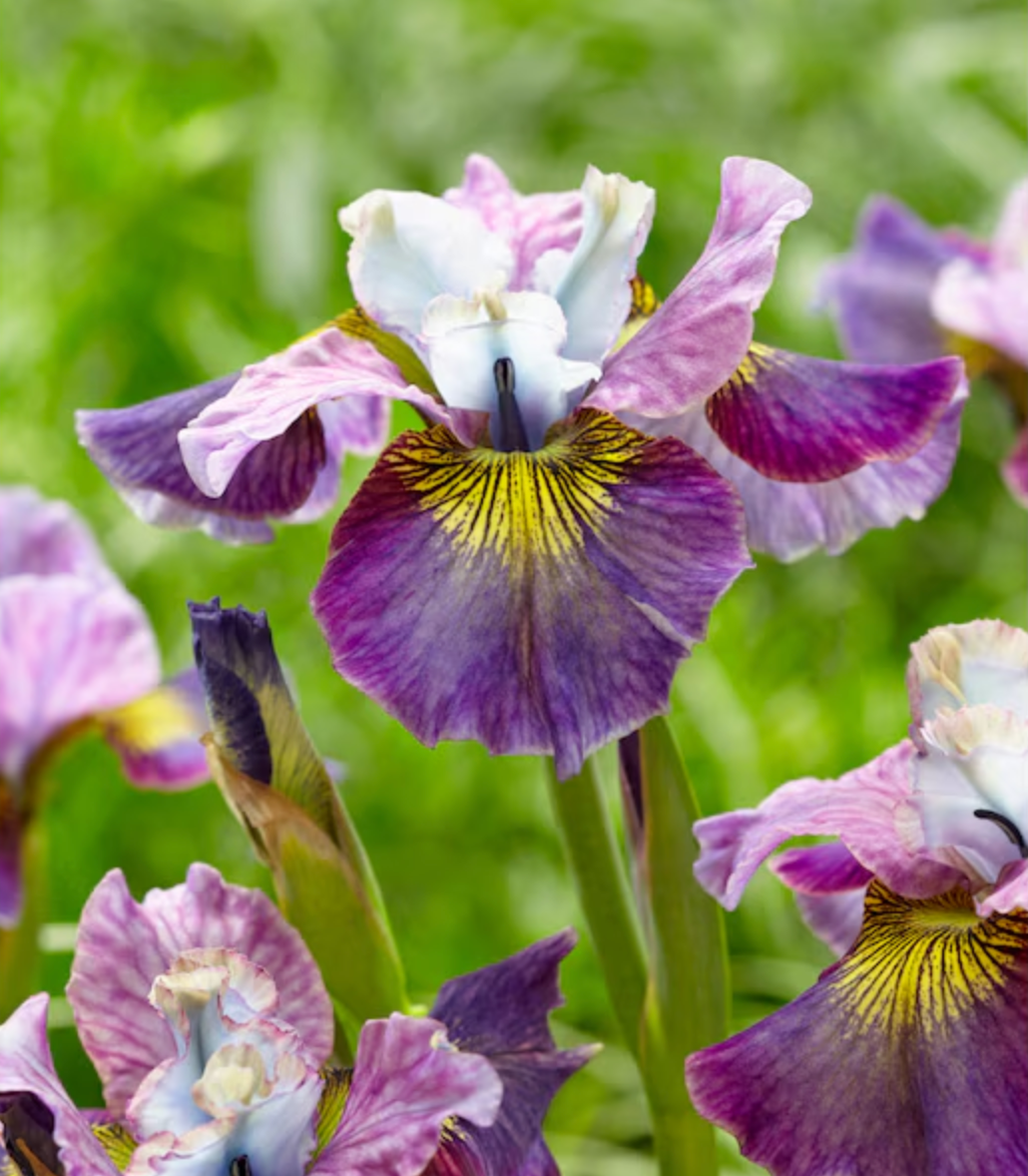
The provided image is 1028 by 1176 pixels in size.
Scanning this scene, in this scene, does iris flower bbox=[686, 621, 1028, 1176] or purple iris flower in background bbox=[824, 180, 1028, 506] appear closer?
iris flower bbox=[686, 621, 1028, 1176]

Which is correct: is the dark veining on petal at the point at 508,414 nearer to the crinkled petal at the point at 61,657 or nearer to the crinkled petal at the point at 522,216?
the crinkled petal at the point at 522,216

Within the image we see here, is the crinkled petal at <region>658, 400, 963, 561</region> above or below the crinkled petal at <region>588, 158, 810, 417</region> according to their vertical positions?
below

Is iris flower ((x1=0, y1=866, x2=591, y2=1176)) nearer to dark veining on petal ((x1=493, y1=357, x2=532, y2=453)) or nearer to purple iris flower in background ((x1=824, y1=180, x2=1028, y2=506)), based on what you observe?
dark veining on petal ((x1=493, y1=357, x2=532, y2=453))

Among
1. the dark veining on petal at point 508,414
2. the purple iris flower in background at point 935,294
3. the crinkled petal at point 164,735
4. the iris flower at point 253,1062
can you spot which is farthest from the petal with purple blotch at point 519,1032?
the purple iris flower in background at point 935,294

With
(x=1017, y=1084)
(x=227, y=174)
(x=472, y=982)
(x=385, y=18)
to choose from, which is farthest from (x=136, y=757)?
(x=385, y=18)

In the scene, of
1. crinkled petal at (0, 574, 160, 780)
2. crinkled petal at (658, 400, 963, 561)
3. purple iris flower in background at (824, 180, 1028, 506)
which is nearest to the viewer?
crinkled petal at (658, 400, 963, 561)

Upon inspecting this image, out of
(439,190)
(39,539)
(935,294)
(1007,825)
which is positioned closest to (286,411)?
(1007,825)

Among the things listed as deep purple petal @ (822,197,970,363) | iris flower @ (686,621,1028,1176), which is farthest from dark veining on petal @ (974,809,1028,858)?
deep purple petal @ (822,197,970,363)
